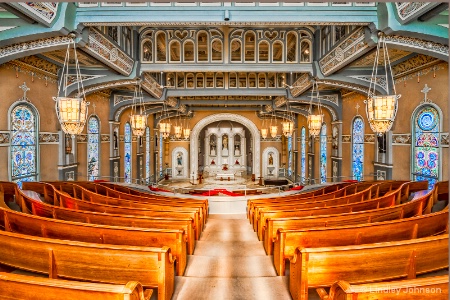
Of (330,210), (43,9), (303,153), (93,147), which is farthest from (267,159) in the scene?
(43,9)

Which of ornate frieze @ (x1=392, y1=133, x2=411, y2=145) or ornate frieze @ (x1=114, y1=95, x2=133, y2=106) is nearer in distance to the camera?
ornate frieze @ (x1=392, y1=133, x2=411, y2=145)

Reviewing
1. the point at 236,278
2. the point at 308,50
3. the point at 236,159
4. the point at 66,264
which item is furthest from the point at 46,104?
the point at 236,159

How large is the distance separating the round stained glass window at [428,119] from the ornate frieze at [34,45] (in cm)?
1010

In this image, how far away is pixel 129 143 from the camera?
52.1 ft

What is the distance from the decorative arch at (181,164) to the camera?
22.5 metres

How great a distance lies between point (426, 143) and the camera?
325 inches

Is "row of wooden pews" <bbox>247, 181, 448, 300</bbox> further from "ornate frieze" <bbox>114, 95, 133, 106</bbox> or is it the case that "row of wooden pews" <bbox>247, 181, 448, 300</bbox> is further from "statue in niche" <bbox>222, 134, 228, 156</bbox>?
"statue in niche" <bbox>222, 134, 228, 156</bbox>

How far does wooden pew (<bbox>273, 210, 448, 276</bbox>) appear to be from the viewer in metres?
3.24

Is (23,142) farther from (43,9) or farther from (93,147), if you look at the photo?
(43,9)

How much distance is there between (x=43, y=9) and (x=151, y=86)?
6.49 meters

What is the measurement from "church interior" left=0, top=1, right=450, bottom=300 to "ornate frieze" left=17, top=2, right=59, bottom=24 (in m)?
0.03

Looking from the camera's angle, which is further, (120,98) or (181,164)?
(181,164)

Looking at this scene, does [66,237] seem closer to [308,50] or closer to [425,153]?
[425,153]

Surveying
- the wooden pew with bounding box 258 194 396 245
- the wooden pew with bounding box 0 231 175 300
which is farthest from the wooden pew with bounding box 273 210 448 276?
the wooden pew with bounding box 0 231 175 300
